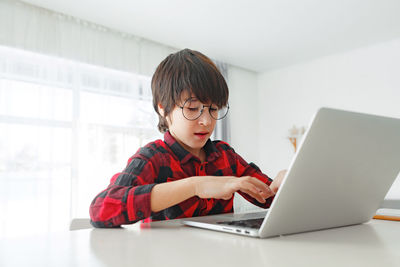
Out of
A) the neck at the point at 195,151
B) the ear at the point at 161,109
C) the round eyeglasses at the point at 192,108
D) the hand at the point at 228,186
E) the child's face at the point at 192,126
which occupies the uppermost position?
the ear at the point at 161,109

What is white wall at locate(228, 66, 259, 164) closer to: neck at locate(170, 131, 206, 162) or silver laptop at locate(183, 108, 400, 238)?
neck at locate(170, 131, 206, 162)

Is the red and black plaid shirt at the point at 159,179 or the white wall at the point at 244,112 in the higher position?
the white wall at the point at 244,112

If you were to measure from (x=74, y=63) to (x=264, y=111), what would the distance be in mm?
3152

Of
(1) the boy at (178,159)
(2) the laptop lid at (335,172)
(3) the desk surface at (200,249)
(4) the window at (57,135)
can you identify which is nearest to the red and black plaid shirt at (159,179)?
(1) the boy at (178,159)

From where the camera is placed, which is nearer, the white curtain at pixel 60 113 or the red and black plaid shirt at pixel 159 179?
the red and black plaid shirt at pixel 159 179

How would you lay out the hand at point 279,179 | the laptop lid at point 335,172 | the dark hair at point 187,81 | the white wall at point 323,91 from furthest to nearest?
the white wall at point 323,91 < the dark hair at point 187,81 < the hand at point 279,179 < the laptop lid at point 335,172

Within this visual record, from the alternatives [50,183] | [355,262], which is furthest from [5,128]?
[355,262]

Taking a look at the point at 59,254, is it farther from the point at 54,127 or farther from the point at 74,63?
the point at 74,63

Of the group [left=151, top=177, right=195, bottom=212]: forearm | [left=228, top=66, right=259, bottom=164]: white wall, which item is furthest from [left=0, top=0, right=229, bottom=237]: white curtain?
[left=151, top=177, right=195, bottom=212]: forearm

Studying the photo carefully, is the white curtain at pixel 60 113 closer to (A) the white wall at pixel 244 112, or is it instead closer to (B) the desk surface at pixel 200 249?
(A) the white wall at pixel 244 112

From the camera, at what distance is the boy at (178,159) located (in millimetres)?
821

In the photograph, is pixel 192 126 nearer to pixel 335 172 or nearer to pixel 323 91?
pixel 335 172

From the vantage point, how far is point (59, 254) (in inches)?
19.4

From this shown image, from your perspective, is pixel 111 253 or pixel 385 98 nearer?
pixel 111 253
